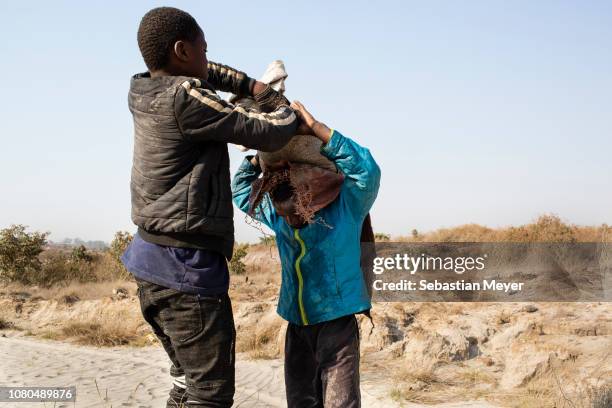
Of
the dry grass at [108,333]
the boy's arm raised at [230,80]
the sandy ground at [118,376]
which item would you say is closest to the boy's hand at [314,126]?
the boy's arm raised at [230,80]

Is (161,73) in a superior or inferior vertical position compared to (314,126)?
superior

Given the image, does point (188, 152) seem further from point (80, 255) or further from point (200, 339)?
point (80, 255)

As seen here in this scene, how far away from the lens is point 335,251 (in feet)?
8.39

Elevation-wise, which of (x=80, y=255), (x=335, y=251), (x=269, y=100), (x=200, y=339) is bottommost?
(x=80, y=255)

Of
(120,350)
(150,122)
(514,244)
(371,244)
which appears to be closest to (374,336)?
(120,350)

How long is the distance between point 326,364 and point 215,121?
1130 mm

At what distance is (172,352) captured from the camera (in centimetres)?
Answer: 248

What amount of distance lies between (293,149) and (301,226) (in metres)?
0.34

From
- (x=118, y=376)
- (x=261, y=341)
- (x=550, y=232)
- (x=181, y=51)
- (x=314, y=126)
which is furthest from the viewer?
(x=550, y=232)

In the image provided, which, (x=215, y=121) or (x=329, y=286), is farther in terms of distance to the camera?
(x=329, y=286)

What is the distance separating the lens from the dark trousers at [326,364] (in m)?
2.48

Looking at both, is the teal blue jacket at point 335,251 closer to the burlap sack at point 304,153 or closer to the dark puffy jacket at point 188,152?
the burlap sack at point 304,153

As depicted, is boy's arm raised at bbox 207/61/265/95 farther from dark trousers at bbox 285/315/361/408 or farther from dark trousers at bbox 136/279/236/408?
dark trousers at bbox 285/315/361/408

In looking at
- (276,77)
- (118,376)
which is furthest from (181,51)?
(118,376)
